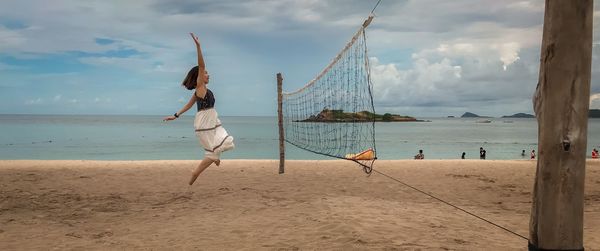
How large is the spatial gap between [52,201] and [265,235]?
479 centimetres

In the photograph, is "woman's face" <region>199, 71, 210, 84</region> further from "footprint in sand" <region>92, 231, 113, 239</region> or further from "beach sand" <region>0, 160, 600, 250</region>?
"footprint in sand" <region>92, 231, 113, 239</region>

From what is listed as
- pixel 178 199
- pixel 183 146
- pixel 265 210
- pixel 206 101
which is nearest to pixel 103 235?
pixel 206 101

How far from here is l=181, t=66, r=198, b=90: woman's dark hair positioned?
6.04 meters

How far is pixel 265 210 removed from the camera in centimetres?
736

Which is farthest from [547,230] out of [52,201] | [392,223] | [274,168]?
[274,168]

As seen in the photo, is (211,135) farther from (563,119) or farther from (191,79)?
(563,119)

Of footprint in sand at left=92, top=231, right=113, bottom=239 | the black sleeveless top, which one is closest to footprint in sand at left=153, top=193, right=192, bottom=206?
footprint in sand at left=92, top=231, right=113, bottom=239

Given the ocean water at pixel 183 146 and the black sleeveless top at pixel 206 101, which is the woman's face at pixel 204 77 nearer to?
the black sleeveless top at pixel 206 101

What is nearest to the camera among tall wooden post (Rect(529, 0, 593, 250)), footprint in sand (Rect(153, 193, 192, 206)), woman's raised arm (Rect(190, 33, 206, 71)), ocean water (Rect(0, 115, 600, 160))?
tall wooden post (Rect(529, 0, 593, 250))

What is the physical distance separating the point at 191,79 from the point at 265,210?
247 centimetres

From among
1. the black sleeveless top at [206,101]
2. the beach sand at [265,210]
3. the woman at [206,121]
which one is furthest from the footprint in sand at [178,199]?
the black sleeveless top at [206,101]

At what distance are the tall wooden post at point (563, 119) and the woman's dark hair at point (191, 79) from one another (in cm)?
408

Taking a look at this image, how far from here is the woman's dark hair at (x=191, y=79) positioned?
6035 mm

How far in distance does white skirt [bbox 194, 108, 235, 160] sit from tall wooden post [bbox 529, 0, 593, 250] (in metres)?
3.81
